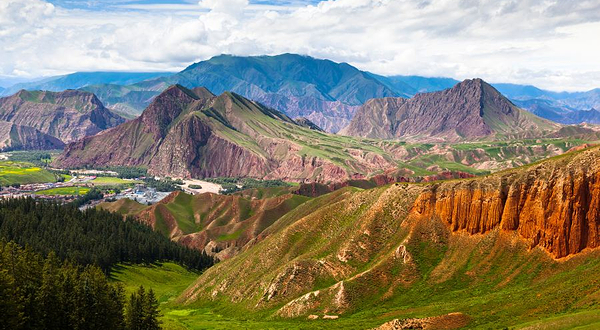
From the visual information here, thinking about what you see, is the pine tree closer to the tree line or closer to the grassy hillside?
the grassy hillside

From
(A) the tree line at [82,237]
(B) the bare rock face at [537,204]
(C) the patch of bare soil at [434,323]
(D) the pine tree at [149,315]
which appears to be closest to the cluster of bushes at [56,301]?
(D) the pine tree at [149,315]

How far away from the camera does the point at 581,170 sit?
9400 centimetres

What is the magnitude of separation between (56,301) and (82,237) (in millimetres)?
101350

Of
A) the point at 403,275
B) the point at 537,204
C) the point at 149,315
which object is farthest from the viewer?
the point at 403,275

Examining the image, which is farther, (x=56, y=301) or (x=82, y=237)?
(x=82, y=237)

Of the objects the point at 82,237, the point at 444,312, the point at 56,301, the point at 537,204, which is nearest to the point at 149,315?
the point at 56,301

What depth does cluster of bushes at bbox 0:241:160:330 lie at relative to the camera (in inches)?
2283

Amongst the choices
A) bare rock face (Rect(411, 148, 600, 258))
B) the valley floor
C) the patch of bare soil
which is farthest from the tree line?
bare rock face (Rect(411, 148, 600, 258))

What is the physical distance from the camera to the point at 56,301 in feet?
214

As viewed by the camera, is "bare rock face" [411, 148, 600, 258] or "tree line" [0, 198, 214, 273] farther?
"tree line" [0, 198, 214, 273]

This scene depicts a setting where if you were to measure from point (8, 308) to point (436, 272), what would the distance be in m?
78.5

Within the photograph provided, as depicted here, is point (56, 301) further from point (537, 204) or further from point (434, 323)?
point (537, 204)

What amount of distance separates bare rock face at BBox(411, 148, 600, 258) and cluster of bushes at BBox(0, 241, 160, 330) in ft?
234

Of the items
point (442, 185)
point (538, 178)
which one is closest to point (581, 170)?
point (538, 178)
